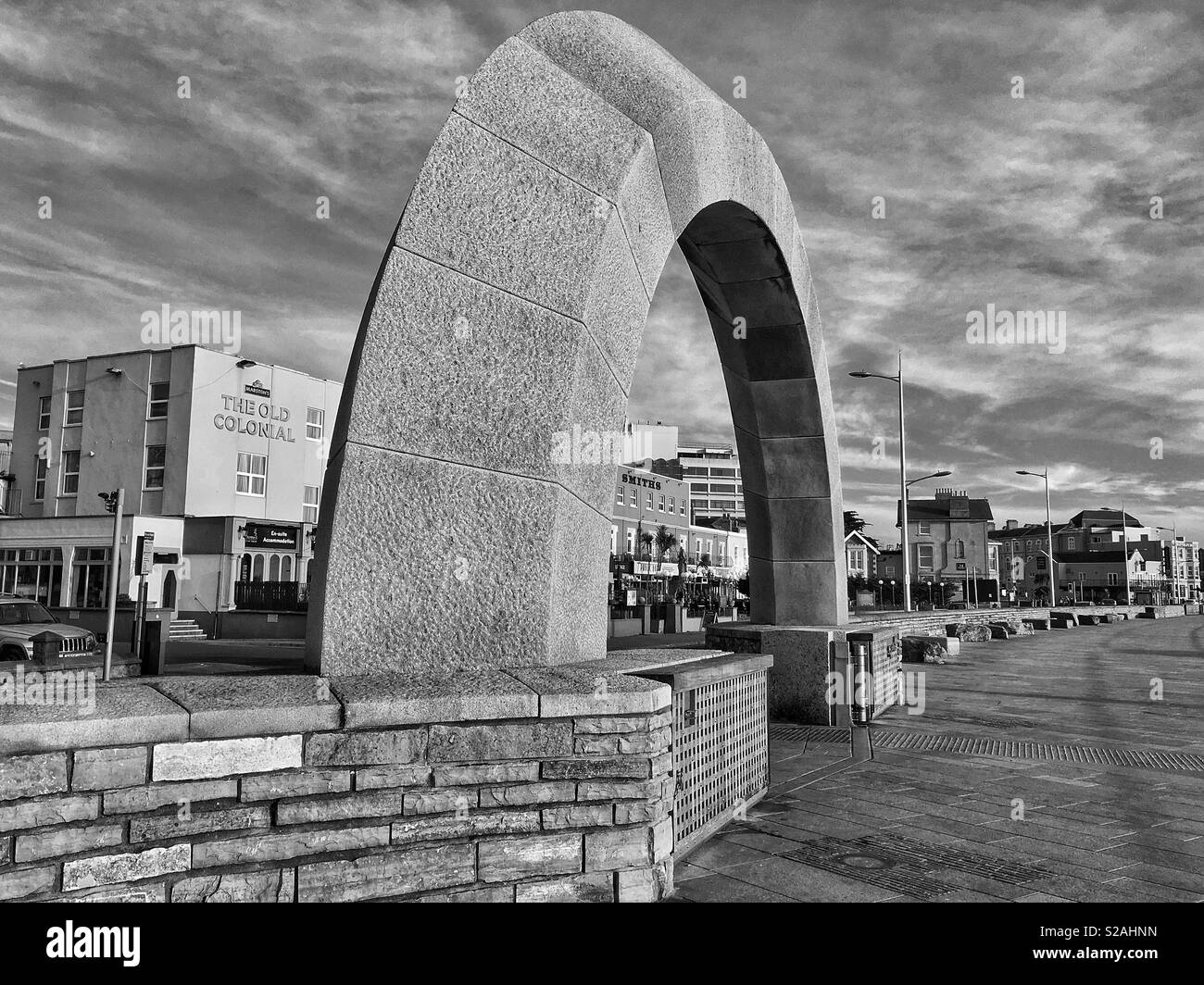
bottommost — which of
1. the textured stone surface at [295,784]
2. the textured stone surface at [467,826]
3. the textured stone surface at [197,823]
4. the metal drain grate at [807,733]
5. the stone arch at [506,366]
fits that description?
the metal drain grate at [807,733]

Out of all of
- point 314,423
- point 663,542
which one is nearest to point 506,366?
point 314,423

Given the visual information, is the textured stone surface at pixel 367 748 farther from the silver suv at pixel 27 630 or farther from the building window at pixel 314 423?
the building window at pixel 314 423

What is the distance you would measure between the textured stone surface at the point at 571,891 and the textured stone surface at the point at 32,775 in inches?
73.2

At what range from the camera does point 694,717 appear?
521 cm

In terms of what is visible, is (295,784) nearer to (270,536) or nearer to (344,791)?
(344,791)

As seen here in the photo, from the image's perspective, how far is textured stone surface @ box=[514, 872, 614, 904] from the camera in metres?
3.83

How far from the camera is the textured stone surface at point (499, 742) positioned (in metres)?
3.79

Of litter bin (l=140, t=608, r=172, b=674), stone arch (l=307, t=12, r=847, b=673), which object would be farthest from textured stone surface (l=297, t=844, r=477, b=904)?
litter bin (l=140, t=608, r=172, b=674)

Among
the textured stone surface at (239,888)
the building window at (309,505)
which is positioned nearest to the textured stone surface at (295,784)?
the textured stone surface at (239,888)

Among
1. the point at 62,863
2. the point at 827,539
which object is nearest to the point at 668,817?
the point at 62,863

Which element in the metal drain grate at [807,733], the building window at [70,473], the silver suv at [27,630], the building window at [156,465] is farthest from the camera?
the building window at [70,473]

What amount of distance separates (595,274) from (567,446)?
1027 mm

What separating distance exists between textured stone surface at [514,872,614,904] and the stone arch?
122cm

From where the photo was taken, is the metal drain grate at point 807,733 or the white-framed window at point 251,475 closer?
the metal drain grate at point 807,733
